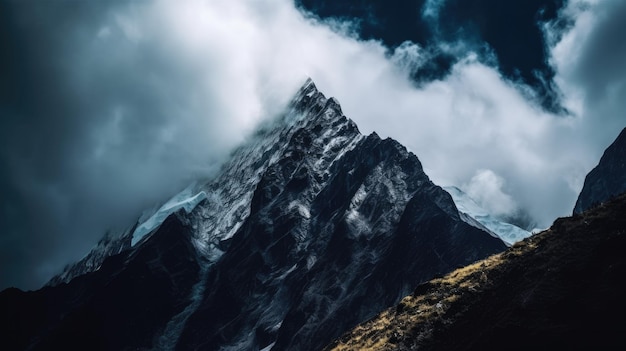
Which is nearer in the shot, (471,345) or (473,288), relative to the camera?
(471,345)

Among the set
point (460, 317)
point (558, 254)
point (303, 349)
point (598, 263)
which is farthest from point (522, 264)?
point (303, 349)

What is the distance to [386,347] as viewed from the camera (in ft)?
144

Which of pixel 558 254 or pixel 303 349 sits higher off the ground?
pixel 303 349

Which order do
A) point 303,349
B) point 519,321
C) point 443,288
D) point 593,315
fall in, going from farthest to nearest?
point 303,349 → point 443,288 → point 519,321 → point 593,315

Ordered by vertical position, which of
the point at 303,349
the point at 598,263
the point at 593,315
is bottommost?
the point at 593,315

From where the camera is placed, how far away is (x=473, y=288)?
43719 mm

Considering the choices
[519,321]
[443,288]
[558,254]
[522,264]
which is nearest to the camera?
[519,321]

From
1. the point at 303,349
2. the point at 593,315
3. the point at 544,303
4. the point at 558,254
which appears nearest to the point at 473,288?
the point at 558,254

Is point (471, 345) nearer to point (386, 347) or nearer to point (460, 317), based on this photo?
point (460, 317)

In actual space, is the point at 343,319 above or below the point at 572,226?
above

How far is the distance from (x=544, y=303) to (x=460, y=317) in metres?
8.60

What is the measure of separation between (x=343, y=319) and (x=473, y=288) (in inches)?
6145

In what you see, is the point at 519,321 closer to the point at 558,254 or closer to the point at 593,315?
the point at 593,315

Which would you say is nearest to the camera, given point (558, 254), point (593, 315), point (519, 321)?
point (593, 315)
